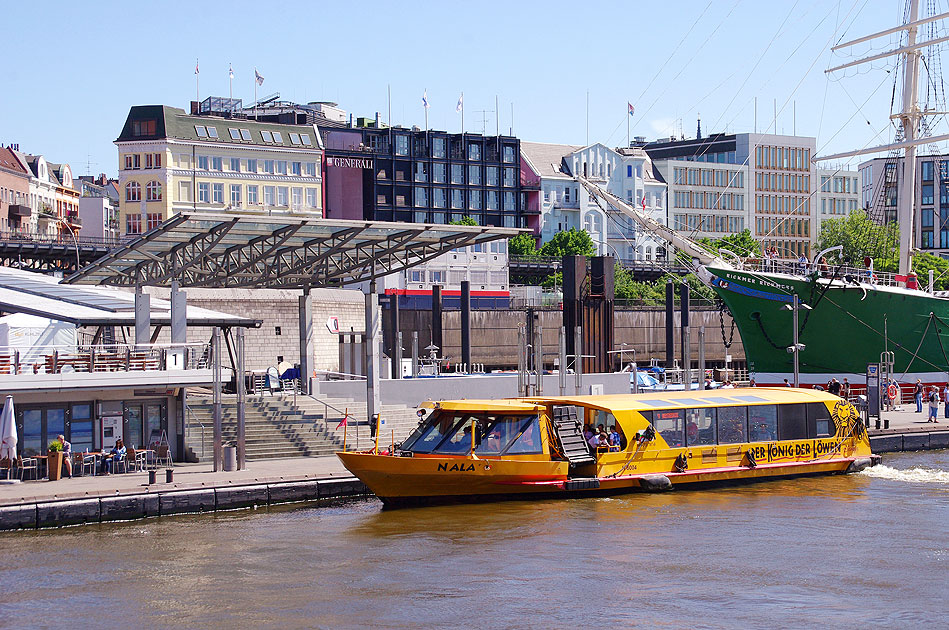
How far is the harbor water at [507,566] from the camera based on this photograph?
18688 mm

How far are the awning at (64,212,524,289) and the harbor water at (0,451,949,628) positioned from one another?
34.2 ft

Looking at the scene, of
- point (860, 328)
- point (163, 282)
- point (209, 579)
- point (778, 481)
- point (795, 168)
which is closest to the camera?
point (209, 579)

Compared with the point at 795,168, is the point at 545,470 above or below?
below

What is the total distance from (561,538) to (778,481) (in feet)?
34.9

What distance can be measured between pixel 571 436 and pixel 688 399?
386 centimetres

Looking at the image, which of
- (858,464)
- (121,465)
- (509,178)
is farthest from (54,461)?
(509,178)

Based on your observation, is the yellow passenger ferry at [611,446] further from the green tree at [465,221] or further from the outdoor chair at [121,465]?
the green tree at [465,221]

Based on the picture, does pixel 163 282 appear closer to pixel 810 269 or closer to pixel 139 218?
pixel 810 269

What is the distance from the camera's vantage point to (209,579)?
2106 centimetres

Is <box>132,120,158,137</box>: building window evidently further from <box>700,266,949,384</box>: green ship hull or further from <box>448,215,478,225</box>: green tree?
<box>700,266,949,384</box>: green ship hull

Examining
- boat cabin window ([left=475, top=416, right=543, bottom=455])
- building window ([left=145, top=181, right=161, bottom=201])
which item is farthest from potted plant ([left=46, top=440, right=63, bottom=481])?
building window ([left=145, top=181, right=161, bottom=201])

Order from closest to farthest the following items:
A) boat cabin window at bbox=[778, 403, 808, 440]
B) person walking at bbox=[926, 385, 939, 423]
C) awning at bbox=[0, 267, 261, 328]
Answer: boat cabin window at bbox=[778, 403, 808, 440] → awning at bbox=[0, 267, 261, 328] → person walking at bbox=[926, 385, 939, 423]

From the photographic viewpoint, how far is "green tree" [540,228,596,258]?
112m

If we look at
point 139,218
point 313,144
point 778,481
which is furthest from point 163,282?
point 313,144
